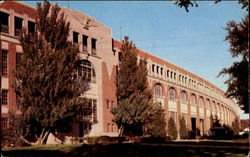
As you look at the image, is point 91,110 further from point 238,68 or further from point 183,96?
point 183,96

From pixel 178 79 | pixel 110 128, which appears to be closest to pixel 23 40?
pixel 110 128

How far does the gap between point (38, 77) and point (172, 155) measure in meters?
17.4

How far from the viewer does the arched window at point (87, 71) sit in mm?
41200

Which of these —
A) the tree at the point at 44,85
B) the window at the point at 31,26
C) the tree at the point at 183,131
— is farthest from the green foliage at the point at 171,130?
the window at the point at 31,26

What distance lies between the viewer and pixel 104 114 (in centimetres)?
4375

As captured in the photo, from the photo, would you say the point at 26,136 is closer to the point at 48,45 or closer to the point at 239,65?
the point at 48,45

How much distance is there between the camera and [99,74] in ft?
146

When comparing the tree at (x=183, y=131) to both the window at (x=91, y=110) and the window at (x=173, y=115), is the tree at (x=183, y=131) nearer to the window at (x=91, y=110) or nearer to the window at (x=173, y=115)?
the window at (x=173, y=115)

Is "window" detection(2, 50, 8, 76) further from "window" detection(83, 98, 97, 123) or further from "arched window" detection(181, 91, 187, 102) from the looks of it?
"arched window" detection(181, 91, 187, 102)

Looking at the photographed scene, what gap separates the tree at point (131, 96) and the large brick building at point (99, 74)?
Result: 1.60 meters

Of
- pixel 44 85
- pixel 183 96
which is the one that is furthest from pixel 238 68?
pixel 183 96

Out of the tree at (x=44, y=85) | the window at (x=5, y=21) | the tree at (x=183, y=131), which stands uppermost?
the window at (x=5, y=21)

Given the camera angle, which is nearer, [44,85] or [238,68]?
[238,68]

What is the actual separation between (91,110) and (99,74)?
5550 mm
